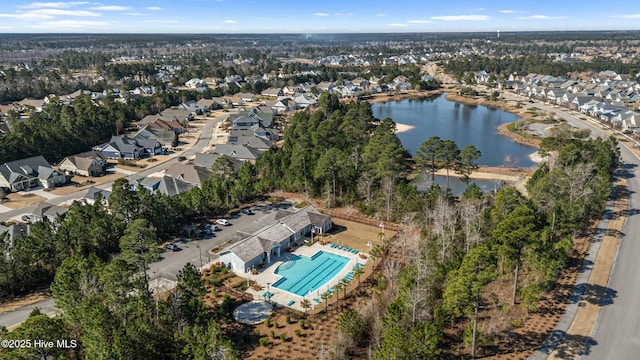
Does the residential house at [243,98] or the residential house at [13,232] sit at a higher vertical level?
the residential house at [243,98]

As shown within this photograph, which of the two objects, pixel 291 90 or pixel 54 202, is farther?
pixel 291 90

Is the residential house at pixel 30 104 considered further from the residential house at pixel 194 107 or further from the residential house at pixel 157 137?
the residential house at pixel 157 137

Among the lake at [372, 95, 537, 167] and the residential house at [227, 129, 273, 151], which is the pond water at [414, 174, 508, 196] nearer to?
the lake at [372, 95, 537, 167]

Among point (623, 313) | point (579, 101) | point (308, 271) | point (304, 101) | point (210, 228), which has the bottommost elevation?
point (308, 271)

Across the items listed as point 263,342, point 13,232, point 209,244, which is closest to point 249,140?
point 209,244

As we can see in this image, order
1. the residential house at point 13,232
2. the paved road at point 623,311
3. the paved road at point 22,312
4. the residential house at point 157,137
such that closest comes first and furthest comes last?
the paved road at point 623,311, the paved road at point 22,312, the residential house at point 13,232, the residential house at point 157,137

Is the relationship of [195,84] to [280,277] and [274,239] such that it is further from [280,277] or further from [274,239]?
[280,277]

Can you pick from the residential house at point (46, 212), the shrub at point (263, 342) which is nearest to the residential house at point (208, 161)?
the residential house at point (46, 212)
